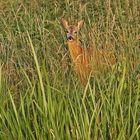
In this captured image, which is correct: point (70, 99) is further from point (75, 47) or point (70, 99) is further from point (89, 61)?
point (75, 47)

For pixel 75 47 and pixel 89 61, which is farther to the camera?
pixel 75 47

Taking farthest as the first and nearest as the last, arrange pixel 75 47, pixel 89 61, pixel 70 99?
1. pixel 75 47
2. pixel 89 61
3. pixel 70 99

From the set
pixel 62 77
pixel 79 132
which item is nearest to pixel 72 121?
pixel 79 132

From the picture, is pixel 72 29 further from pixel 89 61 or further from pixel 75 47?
pixel 89 61

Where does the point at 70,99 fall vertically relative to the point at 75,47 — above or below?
above

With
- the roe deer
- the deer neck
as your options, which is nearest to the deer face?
the deer neck

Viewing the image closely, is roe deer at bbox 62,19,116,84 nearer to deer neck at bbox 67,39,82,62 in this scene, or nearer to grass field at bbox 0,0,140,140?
grass field at bbox 0,0,140,140

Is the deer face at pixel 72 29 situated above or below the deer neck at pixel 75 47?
above

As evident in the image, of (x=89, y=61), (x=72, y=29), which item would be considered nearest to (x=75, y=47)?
(x=72, y=29)

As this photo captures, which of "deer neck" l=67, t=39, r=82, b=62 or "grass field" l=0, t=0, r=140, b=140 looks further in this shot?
"deer neck" l=67, t=39, r=82, b=62

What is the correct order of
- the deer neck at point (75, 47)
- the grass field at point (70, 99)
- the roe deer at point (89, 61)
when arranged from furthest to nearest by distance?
the deer neck at point (75, 47) → the roe deer at point (89, 61) → the grass field at point (70, 99)

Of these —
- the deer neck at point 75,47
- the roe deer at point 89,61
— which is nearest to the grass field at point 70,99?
the roe deer at point 89,61

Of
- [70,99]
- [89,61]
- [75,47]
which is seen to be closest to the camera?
[70,99]

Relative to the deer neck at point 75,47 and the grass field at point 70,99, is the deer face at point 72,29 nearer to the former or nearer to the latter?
the deer neck at point 75,47
